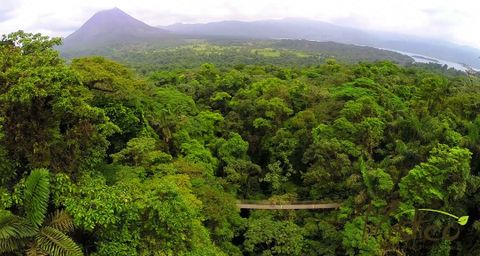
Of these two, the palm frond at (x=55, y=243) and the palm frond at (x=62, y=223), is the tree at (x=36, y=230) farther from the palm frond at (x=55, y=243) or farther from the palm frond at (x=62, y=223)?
the palm frond at (x=62, y=223)

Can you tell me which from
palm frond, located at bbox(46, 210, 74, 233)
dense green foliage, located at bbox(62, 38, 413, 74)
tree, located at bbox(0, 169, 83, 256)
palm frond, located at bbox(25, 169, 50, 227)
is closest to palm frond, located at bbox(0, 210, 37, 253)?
tree, located at bbox(0, 169, 83, 256)

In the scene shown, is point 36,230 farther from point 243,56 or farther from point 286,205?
point 243,56

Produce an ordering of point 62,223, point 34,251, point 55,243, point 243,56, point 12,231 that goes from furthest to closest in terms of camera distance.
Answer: point 243,56
point 62,223
point 55,243
point 34,251
point 12,231

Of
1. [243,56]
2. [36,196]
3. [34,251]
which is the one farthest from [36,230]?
[243,56]

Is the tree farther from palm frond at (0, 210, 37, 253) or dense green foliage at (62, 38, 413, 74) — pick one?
dense green foliage at (62, 38, 413, 74)

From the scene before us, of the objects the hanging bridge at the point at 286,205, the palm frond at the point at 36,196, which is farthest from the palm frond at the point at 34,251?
the hanging bridge at the point at 286,205
